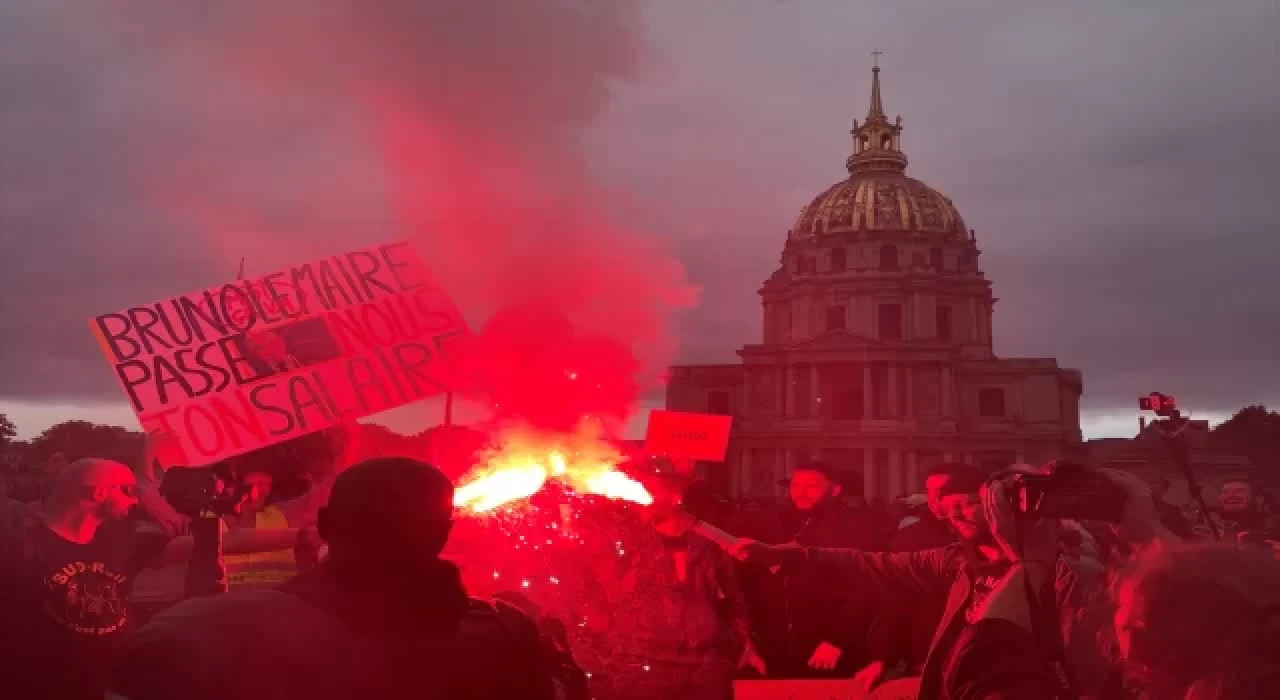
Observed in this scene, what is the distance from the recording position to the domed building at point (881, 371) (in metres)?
57.6

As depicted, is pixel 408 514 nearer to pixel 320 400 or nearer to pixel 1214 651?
pixel 1214 651

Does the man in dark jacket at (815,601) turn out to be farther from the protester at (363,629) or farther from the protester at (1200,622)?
the protester at (363,629)

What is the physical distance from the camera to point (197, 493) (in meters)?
4.78

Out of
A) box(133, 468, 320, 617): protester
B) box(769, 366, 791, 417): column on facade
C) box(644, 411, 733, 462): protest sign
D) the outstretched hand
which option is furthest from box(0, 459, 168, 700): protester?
box(769, 366, 791, 417): column on facade

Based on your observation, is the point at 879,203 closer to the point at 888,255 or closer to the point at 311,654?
the point at 888,255

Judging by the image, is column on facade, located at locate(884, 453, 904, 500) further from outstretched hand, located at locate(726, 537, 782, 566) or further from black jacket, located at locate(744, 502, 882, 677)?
outstretched hand, located at locate(726, 537, 782, 566)

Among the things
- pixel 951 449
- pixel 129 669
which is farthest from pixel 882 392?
pixel 129 669

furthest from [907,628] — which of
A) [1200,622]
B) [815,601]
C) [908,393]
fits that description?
[908,393]

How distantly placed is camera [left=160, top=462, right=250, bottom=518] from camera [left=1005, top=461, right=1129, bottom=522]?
13.0ft

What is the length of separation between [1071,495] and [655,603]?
2.20 metres

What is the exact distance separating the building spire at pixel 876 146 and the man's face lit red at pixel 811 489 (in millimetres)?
71084

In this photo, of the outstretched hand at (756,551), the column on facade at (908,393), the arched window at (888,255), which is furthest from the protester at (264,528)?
the arched window at (888,255)

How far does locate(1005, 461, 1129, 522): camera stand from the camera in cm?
319

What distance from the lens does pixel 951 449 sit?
188ft
